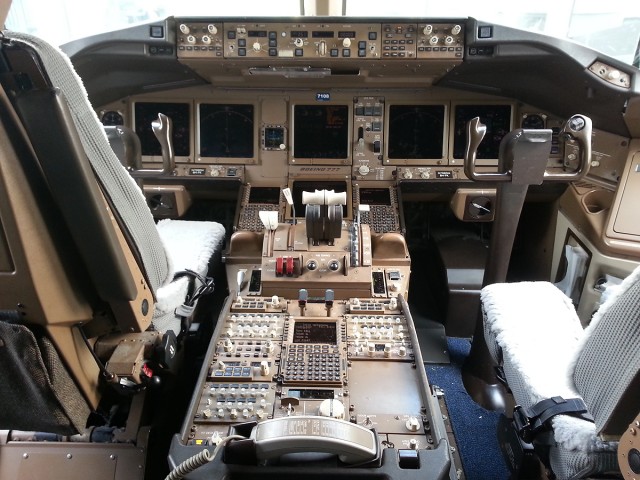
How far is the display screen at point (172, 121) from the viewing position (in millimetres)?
2914

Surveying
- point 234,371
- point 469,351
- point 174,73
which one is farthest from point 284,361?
point 174,73

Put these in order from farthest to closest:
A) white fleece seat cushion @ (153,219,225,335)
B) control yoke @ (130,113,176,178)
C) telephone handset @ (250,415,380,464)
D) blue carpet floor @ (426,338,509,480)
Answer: control yoke @ (130,113,176,178)
blue carpet floor @ (426,338,509,480)
white fleece seat cushion @ (153,219,225,335)
telephone handset @ (250,415,380,464)

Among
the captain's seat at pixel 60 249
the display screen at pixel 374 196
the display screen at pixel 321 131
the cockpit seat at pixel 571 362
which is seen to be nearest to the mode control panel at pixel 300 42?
the display screen at pixel 321 131

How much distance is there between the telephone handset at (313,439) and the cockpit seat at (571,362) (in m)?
0.42

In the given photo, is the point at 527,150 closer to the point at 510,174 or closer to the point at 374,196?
the point at 510,174

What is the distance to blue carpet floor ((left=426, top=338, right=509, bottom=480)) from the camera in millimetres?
1881

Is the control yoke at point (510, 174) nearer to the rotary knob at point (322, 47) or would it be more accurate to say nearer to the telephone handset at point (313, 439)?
the rotary knob at point (322, 47)

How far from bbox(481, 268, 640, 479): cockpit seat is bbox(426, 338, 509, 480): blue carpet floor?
58 cm

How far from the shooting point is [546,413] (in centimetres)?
117

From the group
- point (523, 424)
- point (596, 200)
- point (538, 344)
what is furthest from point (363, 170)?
point (523, 424)

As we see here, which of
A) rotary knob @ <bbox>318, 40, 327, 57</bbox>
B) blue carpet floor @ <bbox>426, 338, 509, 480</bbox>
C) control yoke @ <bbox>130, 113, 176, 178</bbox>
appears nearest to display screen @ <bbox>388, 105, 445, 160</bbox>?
rotary knob @ <bbox>318, 40, 327, 57</bbox>

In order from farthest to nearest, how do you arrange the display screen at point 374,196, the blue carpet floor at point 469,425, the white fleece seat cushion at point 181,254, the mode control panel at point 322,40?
1. the display screen at point 374,196
2. the mode control panel at point 322,40
3. the blue carpet floor at point 469,425
4. the white fleece seat cushion at point 181,254

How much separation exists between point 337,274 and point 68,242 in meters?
1.26

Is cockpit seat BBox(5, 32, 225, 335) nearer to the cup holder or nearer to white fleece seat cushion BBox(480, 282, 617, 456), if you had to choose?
white fleece seat cushion BBox(480, 282, 617, 456)
